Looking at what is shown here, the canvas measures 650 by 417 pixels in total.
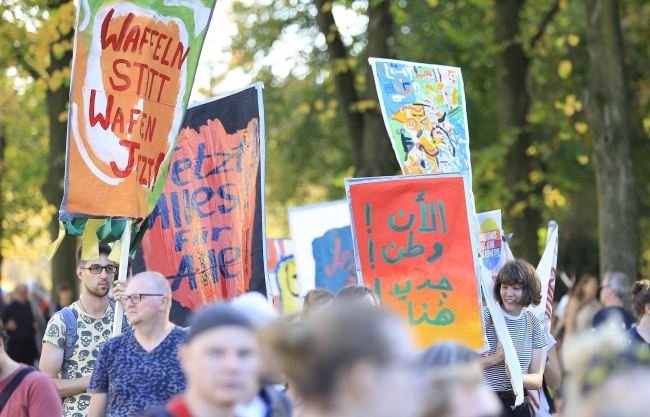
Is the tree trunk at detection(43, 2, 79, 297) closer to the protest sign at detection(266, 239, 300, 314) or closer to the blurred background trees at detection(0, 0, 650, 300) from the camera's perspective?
the blurred background trees at detection(0, 0, 650, 300)

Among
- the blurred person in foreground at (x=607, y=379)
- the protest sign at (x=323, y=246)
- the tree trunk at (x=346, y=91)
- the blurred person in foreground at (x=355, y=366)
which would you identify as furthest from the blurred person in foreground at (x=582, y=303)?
the blurred person in foreground at (x=355, y=366)

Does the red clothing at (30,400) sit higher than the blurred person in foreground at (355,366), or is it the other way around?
the blurred person in foreground at (355,366)

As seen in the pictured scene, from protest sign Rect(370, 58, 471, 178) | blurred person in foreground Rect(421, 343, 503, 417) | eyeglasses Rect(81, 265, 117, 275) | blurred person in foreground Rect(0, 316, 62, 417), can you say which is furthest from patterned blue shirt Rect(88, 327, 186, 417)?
protest sign Rect(370, 58, 471, 178)

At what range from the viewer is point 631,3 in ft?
53.4

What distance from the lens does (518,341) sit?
6.43 metres

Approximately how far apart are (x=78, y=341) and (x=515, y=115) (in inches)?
472

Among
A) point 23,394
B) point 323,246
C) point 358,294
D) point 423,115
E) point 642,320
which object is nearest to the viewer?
point 23,394

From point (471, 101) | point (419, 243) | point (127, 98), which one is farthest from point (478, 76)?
point (127, 98)

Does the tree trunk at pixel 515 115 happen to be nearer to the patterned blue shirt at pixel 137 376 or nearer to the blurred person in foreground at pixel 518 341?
the blurred person in foreground at pixel 518 341

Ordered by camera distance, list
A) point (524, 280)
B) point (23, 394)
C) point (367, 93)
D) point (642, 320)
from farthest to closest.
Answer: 1. point (367, 93)
2. point (642, 320)
3. point (524, 280)
4. point (23, 394)

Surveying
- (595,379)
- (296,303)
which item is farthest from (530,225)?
(595,379)

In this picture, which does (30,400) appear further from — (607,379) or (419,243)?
(419,243)

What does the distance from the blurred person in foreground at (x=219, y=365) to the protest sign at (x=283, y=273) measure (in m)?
8.16

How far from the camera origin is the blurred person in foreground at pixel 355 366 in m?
2.62
